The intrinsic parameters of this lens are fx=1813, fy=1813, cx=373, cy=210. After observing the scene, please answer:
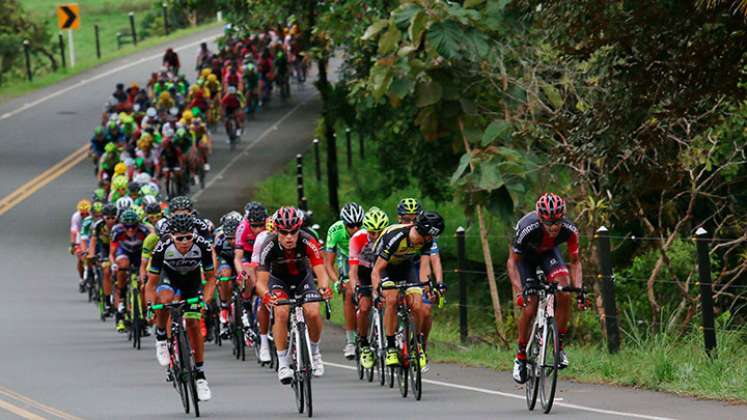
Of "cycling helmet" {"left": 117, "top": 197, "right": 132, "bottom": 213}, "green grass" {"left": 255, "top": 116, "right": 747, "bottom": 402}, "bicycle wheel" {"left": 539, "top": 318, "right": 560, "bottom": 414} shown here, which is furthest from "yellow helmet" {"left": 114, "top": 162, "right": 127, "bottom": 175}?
"bicycle wheel" {"left": 539, "top": 318, "right": 560, "bottom": 414}

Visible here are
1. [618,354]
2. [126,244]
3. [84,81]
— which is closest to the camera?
[618,354]

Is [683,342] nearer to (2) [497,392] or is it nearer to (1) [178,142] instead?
(2) [497,392]

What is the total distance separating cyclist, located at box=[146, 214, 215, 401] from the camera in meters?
15.4

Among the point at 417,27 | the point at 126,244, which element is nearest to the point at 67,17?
the point at 126,244

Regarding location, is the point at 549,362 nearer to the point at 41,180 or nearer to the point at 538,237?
the point at 538,237

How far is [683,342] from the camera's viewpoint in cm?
1838

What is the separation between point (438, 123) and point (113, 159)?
1711 cm

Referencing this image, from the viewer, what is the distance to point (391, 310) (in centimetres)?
1661

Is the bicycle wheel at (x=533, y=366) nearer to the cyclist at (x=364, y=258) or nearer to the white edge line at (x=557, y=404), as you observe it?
the white edge line at (x=557, y=404)

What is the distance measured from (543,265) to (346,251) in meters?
4.68

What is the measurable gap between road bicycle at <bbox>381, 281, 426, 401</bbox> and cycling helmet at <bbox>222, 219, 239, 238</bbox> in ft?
15.2

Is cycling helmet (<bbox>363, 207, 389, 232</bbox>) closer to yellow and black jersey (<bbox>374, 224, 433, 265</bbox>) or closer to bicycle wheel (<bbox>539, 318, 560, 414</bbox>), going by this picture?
yellow and black jersey (<bbox>374, 224, 433, 265</bbox>)

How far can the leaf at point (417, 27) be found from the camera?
18.6m

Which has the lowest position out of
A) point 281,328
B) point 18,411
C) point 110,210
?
point 18,411
